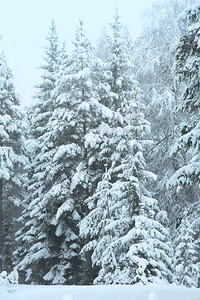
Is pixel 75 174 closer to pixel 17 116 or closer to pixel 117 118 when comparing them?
pixel 117 118

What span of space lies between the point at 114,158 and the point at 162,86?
19.3 feet

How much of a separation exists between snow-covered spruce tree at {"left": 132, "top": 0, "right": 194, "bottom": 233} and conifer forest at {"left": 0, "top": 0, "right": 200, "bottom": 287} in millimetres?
66

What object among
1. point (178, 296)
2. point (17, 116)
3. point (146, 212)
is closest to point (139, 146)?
point (146, 212)

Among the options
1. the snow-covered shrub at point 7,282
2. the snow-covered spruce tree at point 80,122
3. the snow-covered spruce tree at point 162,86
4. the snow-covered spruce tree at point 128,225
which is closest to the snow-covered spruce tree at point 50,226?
the snow-covered spruce tree at point 80,122

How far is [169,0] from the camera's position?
19.6 m

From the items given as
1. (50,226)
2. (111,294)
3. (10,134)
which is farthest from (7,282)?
(10,134)

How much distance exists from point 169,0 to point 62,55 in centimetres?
717

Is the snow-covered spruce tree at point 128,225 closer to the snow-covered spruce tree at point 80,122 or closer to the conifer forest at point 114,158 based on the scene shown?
the conifer forest at point 114,158

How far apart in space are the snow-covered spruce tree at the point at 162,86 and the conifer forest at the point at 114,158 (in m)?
0.07

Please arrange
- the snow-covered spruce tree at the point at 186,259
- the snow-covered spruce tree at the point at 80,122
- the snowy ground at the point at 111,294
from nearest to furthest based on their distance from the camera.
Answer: the snowy ground at the point at 111,294, the snow-covered spruce tree at the point at 186,259, the snow-covered spruce tree at the point at 80,122

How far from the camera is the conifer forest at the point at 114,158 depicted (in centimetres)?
1132

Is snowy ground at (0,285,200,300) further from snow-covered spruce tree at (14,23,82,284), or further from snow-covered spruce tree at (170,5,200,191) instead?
snow-covered spruce tree at (14,23,82,284)

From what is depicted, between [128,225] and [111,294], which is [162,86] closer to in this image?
[128,225]

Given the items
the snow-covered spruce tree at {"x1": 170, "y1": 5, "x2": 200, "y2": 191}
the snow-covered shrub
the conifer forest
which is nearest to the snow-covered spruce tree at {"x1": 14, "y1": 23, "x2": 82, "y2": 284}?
the conifer forest
